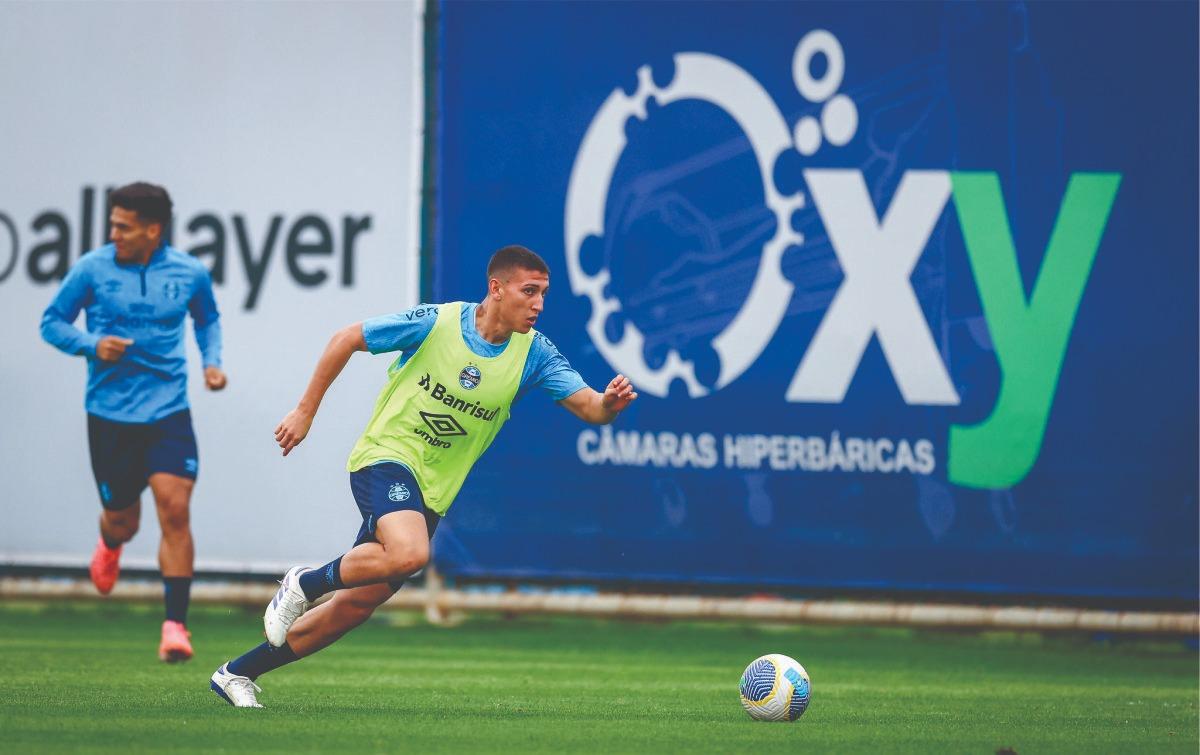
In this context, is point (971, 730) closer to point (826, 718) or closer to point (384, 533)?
point (826, 718)

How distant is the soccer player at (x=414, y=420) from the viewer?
7.26 m

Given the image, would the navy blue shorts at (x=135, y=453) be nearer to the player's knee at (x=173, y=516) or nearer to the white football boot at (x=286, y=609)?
the player's knee at (x=173, y=516)

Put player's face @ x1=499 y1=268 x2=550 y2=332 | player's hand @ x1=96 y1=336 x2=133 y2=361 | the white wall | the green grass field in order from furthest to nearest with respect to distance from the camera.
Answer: the white wall → player's hand @ x1=96 y1=336 x2=133 y2=361 → player's face @ x1=499 y1=268 x2=550 y2=332 → the green grass field

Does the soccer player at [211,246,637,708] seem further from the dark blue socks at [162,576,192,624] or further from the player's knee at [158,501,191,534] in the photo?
the player's knee at [158,501,191,534]

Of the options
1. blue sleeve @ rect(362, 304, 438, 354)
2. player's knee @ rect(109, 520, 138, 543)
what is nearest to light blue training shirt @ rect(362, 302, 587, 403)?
blue sleeve @ rect(362, 304, 438, 354)

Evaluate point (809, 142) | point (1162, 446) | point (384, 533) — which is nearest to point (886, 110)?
point (809, 142)

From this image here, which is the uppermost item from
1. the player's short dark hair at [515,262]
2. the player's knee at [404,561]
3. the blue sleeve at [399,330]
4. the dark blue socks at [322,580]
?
the player's short dark hair at [515,262]

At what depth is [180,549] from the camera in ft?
31.3

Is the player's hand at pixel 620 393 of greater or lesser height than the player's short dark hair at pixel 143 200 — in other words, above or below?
below

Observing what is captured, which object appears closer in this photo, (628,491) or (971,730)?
(971,730)

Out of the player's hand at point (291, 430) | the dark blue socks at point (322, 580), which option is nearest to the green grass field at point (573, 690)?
the dark blue socks at point (322, 580)

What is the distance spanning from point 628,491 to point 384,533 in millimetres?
4831

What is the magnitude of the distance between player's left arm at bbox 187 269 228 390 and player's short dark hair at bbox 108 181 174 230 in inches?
17.4

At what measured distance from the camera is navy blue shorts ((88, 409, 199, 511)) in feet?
31.4
